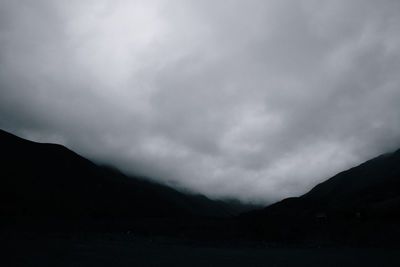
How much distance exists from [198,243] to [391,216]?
5655cm

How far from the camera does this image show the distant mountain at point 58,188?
88.2m

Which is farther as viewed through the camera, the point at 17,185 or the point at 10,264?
the point at 17,185

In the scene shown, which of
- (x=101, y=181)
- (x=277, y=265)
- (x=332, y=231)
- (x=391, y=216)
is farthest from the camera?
(x=101, y=181)

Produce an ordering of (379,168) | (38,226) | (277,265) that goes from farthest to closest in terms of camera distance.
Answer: (379,168)
(38,226)
(277,265)

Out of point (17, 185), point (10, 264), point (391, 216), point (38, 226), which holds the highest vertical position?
point (17, 185)

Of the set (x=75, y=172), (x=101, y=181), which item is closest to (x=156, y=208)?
(x=101, y=181)

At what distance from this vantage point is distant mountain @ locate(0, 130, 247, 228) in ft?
290

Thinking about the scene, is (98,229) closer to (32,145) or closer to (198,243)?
(198,243)

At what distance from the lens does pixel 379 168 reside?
18750cm

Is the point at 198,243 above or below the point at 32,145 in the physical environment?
below

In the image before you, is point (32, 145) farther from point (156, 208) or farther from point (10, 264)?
point (10, 264)

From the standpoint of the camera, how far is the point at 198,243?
133ft

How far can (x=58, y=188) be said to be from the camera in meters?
113

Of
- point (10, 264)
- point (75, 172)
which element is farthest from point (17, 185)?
point (10, 264)
